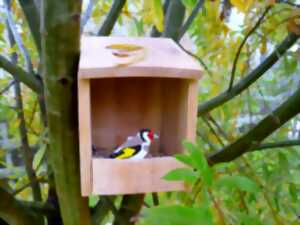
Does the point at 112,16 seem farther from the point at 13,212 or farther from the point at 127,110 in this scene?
the point at 13,212

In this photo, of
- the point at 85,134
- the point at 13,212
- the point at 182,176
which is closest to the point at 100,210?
the point at 13,212

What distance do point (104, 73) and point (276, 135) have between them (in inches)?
25.8

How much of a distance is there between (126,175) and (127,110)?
9.0 inches

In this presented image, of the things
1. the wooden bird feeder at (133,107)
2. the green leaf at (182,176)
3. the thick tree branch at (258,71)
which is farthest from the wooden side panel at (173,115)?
the green leaf at (182,176)

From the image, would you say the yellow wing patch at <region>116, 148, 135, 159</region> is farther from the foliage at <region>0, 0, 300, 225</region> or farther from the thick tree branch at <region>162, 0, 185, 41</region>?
the thick tree branch at <region>162, 0, 185, 41</region>

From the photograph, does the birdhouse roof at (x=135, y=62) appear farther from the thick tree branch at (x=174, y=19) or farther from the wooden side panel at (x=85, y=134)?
the thick tree branch at (x=174, y=19)

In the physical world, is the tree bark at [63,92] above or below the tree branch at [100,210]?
above

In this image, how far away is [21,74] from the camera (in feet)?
1.98

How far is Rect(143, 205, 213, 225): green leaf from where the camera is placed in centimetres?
28

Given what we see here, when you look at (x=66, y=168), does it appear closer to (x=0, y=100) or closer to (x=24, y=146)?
(x=24, y=146)

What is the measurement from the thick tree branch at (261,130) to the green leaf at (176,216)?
1.09ft

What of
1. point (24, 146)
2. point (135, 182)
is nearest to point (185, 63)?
point (135, 182)

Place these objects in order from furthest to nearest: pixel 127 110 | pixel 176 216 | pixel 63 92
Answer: pixel 127 110 → pixel 63 92 → pixel 176 216

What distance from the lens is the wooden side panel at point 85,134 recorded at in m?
0.47
